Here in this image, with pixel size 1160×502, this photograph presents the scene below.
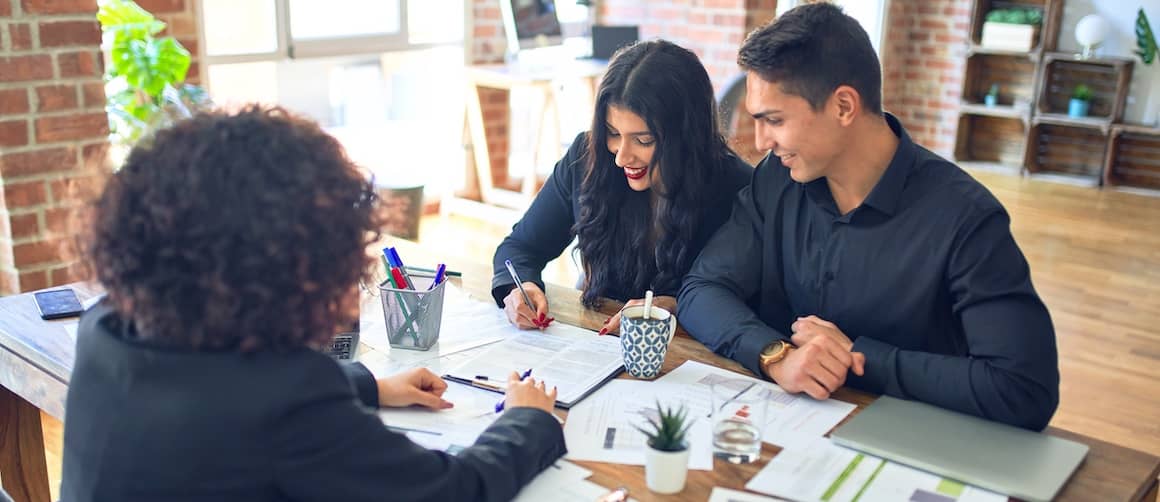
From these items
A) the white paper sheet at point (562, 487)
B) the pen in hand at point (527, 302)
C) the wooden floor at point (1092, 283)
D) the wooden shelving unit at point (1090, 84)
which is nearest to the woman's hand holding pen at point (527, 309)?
the pen in hand at point (527, 302)

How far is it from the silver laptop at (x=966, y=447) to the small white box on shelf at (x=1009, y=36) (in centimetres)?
558

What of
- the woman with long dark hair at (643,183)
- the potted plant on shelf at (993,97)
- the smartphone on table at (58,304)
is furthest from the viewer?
the potted plant on shelf at (993,97)

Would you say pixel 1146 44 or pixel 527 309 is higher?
pixel 1146 44

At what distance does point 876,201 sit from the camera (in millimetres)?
1595

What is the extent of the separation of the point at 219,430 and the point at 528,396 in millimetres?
456

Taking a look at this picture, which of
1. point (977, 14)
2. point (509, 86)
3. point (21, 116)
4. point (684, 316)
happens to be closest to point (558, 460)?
point (684, 316)

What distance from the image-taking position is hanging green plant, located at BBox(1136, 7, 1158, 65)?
235 inches

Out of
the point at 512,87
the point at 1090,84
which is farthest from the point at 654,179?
the point at 1090,84

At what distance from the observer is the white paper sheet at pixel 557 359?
1479 mm

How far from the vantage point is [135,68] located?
10.2 feet

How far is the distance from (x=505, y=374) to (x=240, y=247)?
65 centimetres

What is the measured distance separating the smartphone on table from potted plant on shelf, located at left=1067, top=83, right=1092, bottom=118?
6.03m

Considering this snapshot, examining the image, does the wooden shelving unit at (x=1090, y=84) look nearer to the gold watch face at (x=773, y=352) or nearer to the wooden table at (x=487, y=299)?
the wooden table at (x=487, y=299)

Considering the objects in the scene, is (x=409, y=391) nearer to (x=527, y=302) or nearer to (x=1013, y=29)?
(x=527, y=302)
